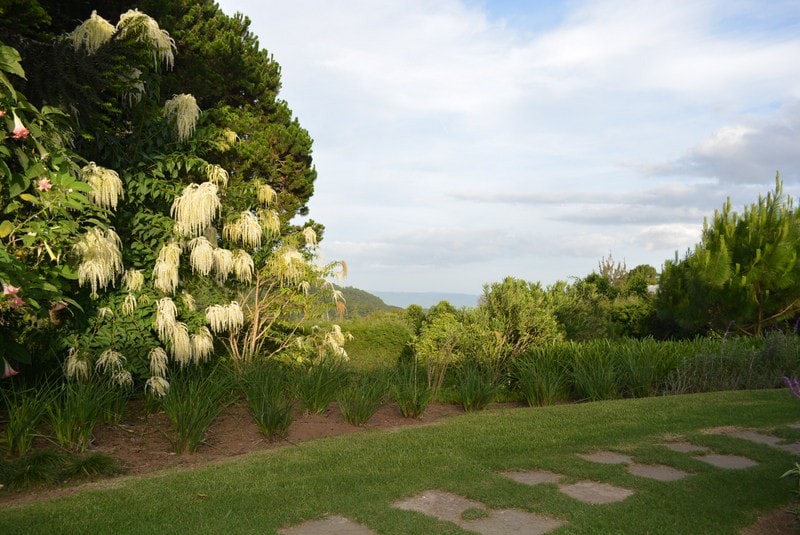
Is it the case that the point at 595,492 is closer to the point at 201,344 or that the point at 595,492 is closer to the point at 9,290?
the point at 9,290

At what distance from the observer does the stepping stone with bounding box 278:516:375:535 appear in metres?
3.95

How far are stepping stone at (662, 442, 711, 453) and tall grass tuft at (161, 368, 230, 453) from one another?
4.64m

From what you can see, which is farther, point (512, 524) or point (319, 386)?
point (319, 386)

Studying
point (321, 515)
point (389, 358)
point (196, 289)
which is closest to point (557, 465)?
point (321, 515)

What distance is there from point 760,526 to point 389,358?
520 inches

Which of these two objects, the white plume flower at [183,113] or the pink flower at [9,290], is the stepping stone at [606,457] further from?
the white plume flower at [183,113]

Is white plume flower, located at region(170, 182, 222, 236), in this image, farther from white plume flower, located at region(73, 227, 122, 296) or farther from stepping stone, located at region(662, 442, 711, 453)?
stepping stone, located at region(662, 442, 711, 453)

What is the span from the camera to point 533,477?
5.19 meters

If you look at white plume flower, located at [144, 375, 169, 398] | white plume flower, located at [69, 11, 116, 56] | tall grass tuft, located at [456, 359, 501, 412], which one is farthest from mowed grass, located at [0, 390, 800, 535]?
white plume flower, located at [69, 11, 116, 56]

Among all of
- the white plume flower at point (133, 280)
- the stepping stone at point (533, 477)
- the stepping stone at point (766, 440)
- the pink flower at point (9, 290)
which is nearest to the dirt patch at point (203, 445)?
the white plume flower at point (133, 280)

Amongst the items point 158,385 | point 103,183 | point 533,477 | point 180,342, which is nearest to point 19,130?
point 103,183

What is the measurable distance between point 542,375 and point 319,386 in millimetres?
3413

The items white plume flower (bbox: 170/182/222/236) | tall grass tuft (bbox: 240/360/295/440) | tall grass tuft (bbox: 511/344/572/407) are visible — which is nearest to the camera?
tall grass tuft (bbox: 240/360/295/440)

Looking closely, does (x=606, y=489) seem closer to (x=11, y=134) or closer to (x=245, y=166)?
(x=11, y=134)
